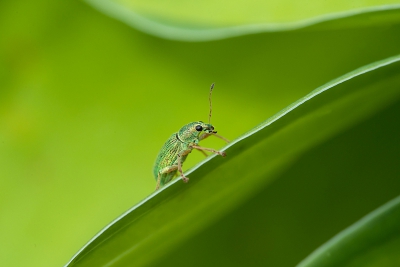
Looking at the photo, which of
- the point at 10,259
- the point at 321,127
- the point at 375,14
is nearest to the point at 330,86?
the point at 321,127

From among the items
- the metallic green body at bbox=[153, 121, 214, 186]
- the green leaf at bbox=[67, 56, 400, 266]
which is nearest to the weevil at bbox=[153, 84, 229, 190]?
the metallic green body at bbox=[153, 121, 214, 186]

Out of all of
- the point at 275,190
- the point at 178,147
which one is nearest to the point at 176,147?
the point at 178,147

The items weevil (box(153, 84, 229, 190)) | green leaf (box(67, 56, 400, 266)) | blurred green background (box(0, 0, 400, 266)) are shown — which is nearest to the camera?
green leaf (box(67, 56, 400, 266))

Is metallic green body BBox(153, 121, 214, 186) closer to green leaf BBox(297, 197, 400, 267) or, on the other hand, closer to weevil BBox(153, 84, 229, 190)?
weevil BBox(153, 84, 229, 190)

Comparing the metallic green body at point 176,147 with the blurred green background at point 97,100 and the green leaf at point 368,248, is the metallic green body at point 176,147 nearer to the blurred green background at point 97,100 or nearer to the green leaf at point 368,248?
the blurred green background at point 97,100

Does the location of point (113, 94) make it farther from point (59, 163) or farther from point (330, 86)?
point (330, 86)

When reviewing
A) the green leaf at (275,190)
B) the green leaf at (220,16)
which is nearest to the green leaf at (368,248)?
the green leaf at (275,190)

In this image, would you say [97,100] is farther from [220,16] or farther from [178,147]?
[220,16]
